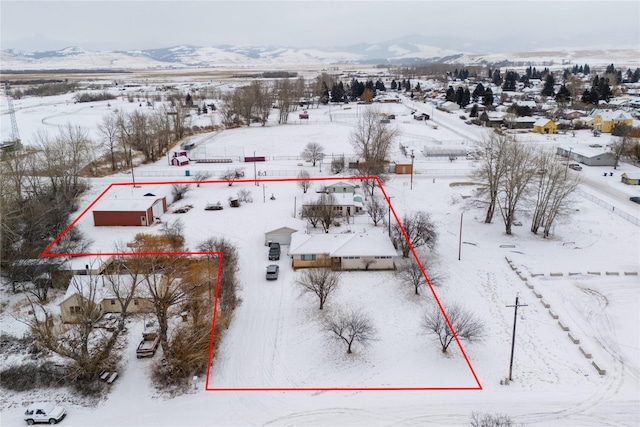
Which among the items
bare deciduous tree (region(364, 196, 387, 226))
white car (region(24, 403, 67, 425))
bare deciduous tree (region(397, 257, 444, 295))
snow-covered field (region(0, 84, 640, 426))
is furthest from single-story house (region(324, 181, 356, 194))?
white car (region(24, 403, 67, 425))

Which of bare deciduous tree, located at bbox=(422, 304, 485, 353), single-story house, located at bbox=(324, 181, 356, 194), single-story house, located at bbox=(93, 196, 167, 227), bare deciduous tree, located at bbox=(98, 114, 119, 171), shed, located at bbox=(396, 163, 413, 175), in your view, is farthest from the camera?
bare deciduous tree, located at bbox=(98, 114, 119, 171)

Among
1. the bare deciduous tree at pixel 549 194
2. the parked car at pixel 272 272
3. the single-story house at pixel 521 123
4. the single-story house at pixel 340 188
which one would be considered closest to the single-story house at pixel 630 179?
the bare deciduous tree at pixel 549 194

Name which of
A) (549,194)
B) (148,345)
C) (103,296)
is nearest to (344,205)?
(549,194)

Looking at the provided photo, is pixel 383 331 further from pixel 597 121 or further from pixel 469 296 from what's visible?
pixel 597 121

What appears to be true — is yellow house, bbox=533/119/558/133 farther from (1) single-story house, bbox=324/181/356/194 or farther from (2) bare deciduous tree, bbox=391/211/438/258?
(2) bare deciduous tree, bbox=391/211/438/258

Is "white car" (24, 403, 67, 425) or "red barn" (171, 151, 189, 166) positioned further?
"red barn" (171, 151, 189, 166)

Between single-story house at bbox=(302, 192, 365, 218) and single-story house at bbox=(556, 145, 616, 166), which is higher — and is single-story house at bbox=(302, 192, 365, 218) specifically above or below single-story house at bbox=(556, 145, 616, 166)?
below

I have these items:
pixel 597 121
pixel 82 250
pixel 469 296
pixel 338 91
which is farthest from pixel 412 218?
pixel 338 91
